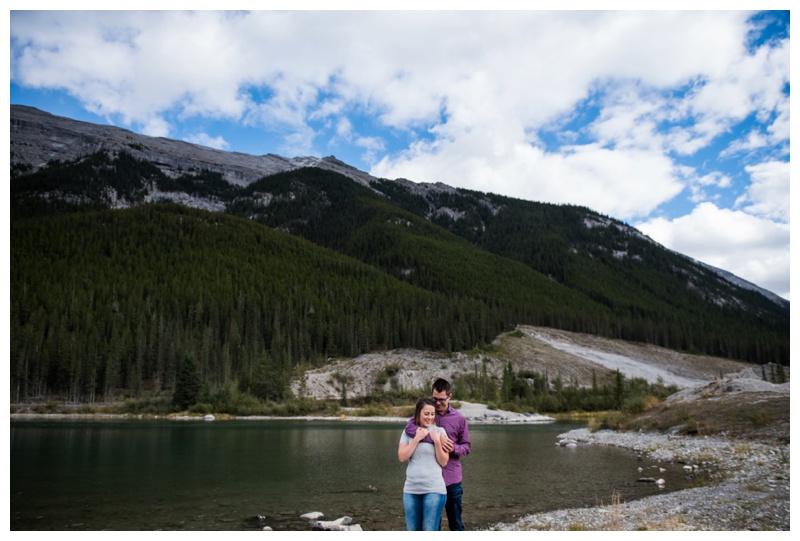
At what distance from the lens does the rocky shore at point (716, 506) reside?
40.6 feet

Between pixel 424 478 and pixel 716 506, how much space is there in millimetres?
11815

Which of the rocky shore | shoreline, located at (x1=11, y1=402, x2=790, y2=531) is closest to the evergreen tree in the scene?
shoreline, located at (x1=11, y1=402, x2=790, y2=531)

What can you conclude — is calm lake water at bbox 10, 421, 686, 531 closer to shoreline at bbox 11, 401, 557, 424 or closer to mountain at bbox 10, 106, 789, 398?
shoreline at bbox 11, 401, 557, 424

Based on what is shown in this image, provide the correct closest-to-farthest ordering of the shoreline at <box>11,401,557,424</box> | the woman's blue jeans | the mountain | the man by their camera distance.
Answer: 1. the woman's blue jeans
2. the man
3. the shoreline at <box>11,401,557,424</box>
4. the mountain

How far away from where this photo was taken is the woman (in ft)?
23.0

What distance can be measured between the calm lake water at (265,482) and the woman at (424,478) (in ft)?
30.1

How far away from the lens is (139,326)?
97.9 m

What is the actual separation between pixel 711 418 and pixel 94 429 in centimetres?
5279

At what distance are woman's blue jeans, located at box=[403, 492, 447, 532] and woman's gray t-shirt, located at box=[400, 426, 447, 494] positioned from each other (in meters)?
0.08

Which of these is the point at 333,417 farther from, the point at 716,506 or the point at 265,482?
the point at 716,506

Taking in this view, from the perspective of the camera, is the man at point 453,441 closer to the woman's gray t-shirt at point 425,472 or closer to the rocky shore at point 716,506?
the woman's gray t-shirt at point 425,472

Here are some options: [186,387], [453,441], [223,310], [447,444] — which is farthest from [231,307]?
[447,444]

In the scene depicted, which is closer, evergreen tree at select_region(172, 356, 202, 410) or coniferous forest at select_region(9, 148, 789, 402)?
evergreen tree at select_region(172, 356, 202, 410)
